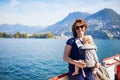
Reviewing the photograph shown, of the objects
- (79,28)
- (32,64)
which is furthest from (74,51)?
(32,64)

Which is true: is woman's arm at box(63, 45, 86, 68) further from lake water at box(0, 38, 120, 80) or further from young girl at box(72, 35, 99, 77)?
lake water at box(0, 38, 120, 80)

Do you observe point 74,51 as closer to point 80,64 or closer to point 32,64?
point 80,64

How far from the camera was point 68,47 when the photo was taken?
1.69 meters

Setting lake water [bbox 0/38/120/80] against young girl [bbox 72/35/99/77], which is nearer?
young girl [bbox 72/35/99/77]

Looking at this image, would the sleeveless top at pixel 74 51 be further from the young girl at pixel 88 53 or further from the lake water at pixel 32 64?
the lake water at pixel 32 64

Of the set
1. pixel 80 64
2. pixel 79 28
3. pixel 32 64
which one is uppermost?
pixel 79 28

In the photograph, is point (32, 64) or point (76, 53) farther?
point (32, 64)

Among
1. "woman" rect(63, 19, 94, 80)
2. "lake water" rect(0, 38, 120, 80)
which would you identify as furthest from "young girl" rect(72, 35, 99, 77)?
"lake water" rect(0, 38, 120, 80)

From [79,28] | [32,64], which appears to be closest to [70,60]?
[79,28]

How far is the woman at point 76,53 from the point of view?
5.53ft

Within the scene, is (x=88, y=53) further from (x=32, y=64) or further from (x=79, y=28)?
(x=32, y=64)

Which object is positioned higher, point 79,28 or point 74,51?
point 79,28

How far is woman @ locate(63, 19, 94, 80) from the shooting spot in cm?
169

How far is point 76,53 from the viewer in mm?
1698
